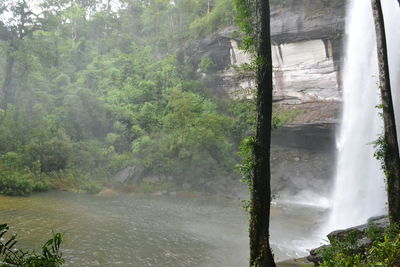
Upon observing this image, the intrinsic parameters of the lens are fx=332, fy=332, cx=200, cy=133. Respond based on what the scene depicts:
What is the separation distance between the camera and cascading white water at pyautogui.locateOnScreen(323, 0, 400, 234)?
1592cm

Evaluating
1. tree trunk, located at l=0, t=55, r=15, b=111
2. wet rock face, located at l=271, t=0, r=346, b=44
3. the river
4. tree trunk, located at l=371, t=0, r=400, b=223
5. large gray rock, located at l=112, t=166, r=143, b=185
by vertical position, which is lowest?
the river

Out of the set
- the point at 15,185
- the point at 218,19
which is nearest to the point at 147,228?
the point at 15,185

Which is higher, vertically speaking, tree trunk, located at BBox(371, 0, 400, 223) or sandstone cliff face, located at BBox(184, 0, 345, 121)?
sandstone cliff face, located at BBox(184, 0, 345, 121)

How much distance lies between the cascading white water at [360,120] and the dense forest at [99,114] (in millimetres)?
6413

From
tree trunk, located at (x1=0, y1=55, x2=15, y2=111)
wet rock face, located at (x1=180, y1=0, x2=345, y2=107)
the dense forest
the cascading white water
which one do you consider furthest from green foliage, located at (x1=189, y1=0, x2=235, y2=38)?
tree trunk, located at (x1=0, y1=55, x2=15, y2=111)

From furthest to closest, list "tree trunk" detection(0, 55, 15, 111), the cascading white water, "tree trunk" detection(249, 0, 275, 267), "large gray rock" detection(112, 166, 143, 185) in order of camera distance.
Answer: "tree trunk" detection(0, 55, 15, 111) < "large gray rock" detection(112, 166, 143, 185) < the cascading white water < "tree trunk" detection(249, 0, 275, 267)

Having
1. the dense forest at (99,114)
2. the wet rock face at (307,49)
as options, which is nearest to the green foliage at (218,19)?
the dense forest at (99,114)

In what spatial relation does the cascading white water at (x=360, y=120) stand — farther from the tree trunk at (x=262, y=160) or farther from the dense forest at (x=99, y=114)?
the tree trunk at (x=262, y=160)

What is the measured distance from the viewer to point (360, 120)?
19516mm

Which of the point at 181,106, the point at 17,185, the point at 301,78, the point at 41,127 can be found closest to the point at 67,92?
the point at 41,127

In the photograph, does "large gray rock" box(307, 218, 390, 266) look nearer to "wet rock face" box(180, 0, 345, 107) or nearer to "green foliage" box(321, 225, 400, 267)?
"green foliage" box(321, 225, 400, 267)

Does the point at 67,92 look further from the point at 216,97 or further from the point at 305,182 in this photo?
the point at 305,182

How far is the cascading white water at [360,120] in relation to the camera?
1592 cm

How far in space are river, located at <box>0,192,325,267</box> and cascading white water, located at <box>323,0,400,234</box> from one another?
1.89m
